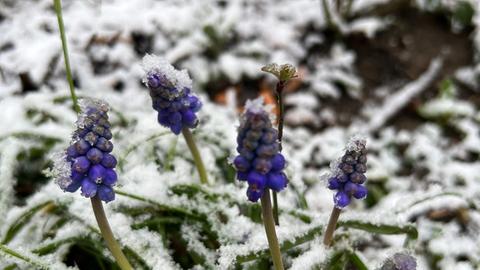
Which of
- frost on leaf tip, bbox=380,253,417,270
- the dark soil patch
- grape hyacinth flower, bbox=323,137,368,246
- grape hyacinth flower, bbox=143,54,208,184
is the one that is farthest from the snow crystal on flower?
the dark soil patch

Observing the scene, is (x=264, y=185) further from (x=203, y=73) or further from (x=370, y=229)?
(x=203, y=73)

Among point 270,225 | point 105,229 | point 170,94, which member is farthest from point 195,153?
point 270,225

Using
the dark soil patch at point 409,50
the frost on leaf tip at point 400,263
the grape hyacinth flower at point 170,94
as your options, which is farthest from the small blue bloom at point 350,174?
the dark soil patch at point 409,50

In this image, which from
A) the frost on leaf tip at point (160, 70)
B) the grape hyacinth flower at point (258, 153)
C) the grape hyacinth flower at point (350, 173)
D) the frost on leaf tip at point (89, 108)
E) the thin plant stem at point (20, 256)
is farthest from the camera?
the thin plant stem at point (20, 256)

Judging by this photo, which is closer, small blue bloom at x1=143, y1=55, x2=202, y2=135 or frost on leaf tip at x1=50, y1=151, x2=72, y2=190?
frost on leaf tip at x1=50, y1=151, x2=72, y2=190

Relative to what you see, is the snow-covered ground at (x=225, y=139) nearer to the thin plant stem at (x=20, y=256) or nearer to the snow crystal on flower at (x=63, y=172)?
the thin plant stem at (x=20, y=256)

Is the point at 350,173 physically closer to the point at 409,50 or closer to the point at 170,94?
the point at 170,94

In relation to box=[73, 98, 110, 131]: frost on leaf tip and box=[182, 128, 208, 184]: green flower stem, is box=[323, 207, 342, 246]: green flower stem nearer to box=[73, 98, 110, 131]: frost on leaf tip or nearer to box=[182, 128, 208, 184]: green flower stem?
box=[182, 128, 208, 184]: green flower stem
